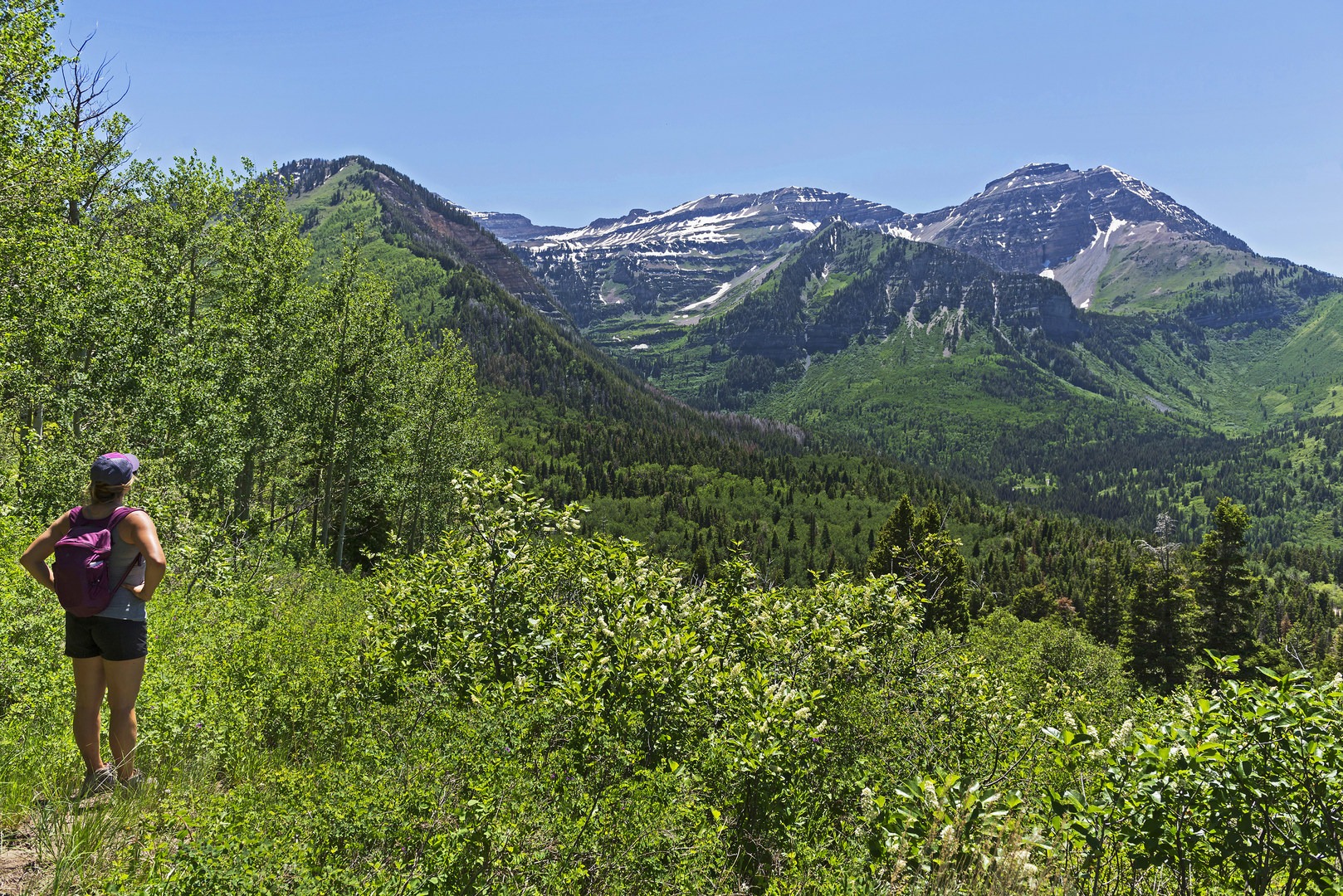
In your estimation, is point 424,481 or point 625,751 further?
point 424,481

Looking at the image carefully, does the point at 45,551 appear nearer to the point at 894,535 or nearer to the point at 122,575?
the point at 122,575

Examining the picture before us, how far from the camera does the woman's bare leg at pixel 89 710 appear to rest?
18.2 feet

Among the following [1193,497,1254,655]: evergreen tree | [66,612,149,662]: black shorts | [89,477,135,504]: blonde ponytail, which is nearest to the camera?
[66,612,149,662]: black shorts

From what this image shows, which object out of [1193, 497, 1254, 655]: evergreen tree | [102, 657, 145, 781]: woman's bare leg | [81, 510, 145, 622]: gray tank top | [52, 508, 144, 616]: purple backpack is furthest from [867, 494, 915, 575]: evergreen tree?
[52, 508, 144, 616]: purple backpack

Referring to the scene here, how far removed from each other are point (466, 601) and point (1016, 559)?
13278 centimetres

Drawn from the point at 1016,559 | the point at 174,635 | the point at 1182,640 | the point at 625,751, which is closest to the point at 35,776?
the point at 174,635

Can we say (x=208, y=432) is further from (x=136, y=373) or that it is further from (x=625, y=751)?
(x=625, y=751)

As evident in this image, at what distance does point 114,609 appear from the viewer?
5812mm

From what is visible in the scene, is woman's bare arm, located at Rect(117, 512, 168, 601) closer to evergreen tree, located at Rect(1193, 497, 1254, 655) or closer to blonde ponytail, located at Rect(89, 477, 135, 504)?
blonde ponytail, located at Rect(89, 477, 135, 504)

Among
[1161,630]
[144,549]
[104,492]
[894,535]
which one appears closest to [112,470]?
[104,492]

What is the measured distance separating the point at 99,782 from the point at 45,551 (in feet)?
7.36

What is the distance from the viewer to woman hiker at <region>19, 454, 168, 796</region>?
18.8ft

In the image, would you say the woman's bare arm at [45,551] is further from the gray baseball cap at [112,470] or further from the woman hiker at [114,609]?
the gray baseball cap at [112,470]

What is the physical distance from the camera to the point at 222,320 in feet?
84.4
